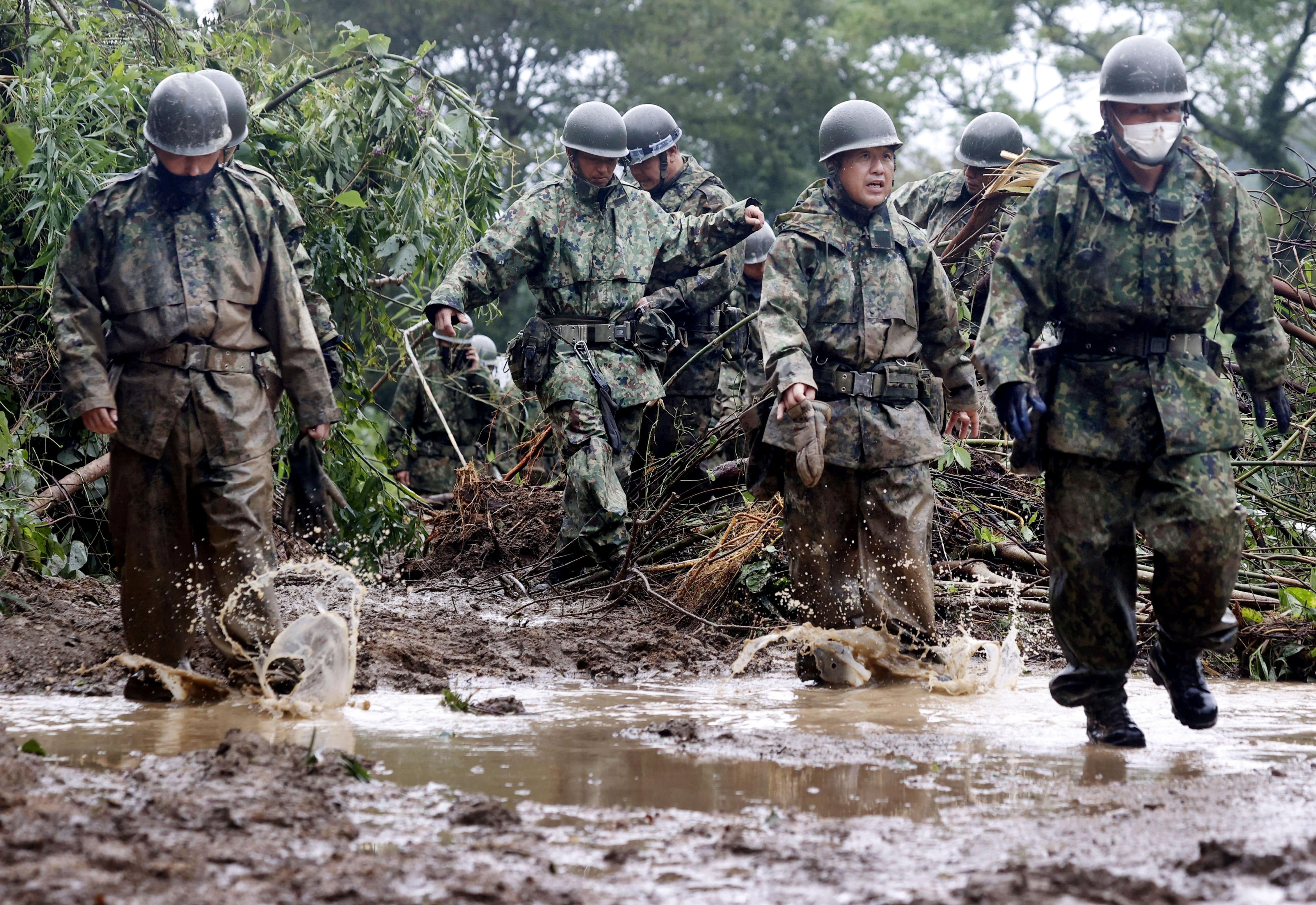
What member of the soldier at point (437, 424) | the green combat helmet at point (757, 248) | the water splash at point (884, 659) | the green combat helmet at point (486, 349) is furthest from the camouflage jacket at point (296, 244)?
the green combat helmet at point (486, 349)

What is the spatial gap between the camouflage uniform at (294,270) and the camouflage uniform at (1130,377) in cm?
267

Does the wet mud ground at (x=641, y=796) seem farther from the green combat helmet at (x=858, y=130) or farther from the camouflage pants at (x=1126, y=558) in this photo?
the green combat helmet at (x=858, y=130)

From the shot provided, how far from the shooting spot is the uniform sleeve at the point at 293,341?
532cm

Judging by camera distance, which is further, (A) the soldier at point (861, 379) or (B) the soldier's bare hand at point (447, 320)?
(B) the soldier's bare hand at point (447, 320)

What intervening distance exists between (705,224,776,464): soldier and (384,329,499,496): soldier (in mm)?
3109

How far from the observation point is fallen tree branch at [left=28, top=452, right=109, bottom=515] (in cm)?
732

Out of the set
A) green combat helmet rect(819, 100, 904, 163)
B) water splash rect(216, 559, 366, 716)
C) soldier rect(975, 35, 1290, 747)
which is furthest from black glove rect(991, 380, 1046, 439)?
water splash rect(216, 559, 366, 716)

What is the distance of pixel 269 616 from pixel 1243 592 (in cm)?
423

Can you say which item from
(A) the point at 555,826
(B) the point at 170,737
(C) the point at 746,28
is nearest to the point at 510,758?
(A) the point at 555,826

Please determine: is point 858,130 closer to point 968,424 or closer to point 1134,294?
point 968,424

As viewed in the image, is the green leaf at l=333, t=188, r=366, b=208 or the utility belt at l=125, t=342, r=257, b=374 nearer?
the utility belt at l=125, t=342, r=257, b=374

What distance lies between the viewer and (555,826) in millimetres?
3182

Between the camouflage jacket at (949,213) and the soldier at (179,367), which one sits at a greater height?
the camouflage jacket at (949,213)

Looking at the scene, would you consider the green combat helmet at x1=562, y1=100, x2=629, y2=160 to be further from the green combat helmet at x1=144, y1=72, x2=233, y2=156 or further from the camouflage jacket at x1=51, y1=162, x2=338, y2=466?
the green combat helmet at x1=144, y1=72, x2=233, y2=156
